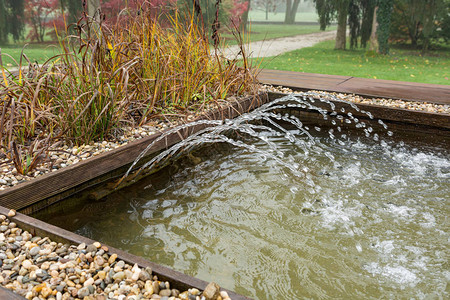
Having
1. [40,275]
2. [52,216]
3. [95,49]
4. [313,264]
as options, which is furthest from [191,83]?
[40,275]

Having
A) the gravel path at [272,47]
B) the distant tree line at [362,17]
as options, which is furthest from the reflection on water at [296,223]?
the distant tree line at [362,17]

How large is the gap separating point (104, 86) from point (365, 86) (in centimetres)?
353

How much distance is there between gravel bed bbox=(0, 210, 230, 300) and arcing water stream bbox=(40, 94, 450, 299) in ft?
1.61

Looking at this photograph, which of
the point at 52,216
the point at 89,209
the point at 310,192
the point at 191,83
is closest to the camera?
the point at 52,216

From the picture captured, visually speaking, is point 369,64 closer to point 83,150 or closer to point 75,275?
point 83,150

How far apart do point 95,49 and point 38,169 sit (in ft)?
3.31

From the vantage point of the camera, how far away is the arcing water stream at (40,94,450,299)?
1932mm

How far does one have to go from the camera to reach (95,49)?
288cm

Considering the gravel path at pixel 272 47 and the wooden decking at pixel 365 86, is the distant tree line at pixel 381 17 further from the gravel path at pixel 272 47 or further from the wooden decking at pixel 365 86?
the wooden decking at pixel 365 86

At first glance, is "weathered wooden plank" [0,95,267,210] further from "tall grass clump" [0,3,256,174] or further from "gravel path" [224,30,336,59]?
"gravel path" [224,30,336,59]

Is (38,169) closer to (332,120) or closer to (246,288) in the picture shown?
(246,288)

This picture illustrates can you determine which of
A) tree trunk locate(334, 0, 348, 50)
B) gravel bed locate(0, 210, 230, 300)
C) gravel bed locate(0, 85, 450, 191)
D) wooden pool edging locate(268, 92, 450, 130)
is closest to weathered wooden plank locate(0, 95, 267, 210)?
gravel bed locate(0, 85, 450, 191)

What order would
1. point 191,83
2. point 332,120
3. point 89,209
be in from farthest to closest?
point 332,120, point 191,83, point 89,209

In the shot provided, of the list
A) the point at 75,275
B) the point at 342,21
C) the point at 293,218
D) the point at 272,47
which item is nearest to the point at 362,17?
the point at 342,21
